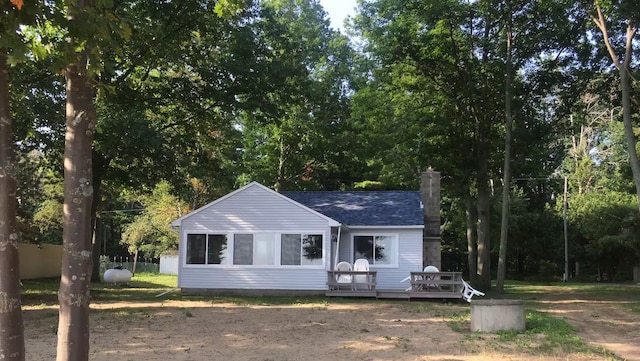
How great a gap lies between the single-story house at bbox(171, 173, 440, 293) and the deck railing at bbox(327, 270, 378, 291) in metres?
0.57

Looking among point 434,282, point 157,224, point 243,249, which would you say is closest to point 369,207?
point 434,282

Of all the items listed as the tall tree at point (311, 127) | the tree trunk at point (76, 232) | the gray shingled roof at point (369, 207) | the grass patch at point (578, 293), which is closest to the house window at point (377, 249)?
the gray shingled roof at point (369, 207)

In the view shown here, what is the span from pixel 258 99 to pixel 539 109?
13523 mm

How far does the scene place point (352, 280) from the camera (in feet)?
61.2

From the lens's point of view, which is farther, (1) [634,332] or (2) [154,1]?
(2) [154,1]

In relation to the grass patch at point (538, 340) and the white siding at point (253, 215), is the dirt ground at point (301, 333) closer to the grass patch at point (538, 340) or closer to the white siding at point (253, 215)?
the grass patch at point (538, 340)

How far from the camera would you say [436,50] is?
2467cm

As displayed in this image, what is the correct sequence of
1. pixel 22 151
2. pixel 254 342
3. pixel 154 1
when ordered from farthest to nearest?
pixel 22 151
pixel 154 1
pixel 254 342

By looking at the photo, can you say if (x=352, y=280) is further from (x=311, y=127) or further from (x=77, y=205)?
(x=311, y=127)

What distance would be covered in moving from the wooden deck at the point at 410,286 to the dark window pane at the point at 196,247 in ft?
15.2

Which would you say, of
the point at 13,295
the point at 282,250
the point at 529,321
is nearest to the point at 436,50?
the point at 282,250

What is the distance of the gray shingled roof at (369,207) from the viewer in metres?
20.1

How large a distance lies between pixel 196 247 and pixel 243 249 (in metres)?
1.71

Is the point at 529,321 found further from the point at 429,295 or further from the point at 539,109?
the point at 539,109
